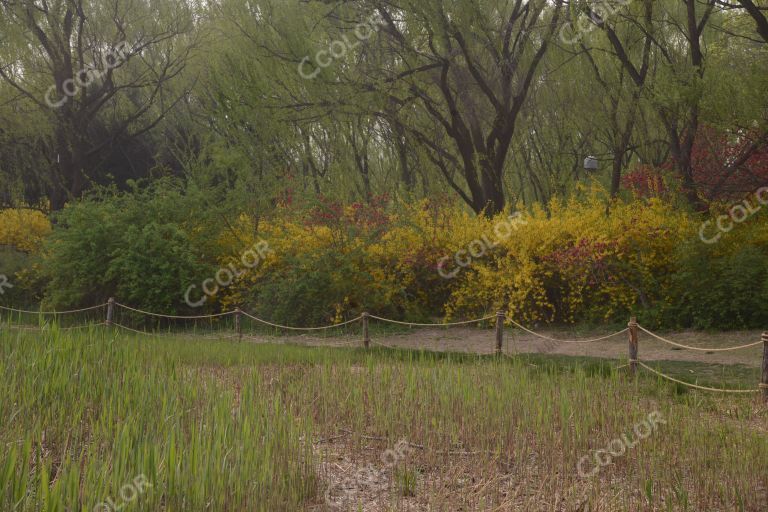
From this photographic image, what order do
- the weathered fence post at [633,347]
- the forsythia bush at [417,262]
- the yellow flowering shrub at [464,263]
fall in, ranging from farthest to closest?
1. the yellow flowering shrub at [464,263]
2. the forsythia bush at [417,262]
3. the weathered fence post at [633,347]

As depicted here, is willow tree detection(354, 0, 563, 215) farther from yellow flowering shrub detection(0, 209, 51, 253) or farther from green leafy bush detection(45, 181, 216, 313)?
yellow flowering shrub detection(0, 209, 51, 253)

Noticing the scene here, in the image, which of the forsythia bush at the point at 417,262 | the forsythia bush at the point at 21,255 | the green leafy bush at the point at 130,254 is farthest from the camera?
the forsythia bush at the point at 21,255

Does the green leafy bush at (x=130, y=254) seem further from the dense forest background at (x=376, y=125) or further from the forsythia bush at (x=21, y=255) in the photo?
the forsythia bush at (x=21, y=255)

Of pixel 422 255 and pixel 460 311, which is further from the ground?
pixel 422 255

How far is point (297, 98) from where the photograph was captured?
16797 mm

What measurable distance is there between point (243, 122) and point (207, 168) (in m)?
1.73

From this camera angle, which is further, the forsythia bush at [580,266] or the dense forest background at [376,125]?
the dense forest background at [376,125]

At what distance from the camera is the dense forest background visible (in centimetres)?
1322

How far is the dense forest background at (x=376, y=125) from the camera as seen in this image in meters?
13.2

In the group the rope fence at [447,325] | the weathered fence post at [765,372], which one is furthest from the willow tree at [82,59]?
the weathered fence post at [765,372]

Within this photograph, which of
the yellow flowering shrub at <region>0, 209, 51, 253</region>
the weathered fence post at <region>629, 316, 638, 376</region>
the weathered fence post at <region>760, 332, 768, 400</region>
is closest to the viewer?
the weathered fence post at <region>760, 332, 768, 400</region>

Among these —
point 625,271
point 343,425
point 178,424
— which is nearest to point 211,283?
point 625,271

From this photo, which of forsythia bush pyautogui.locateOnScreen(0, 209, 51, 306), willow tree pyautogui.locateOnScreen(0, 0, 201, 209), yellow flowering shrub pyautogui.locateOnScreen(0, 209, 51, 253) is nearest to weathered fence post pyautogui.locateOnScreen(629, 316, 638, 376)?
forsythia bush pyautogui.locateOnScreen(0, 209, 51, 306)

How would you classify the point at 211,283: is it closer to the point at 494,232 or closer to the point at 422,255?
the point at 422,255
